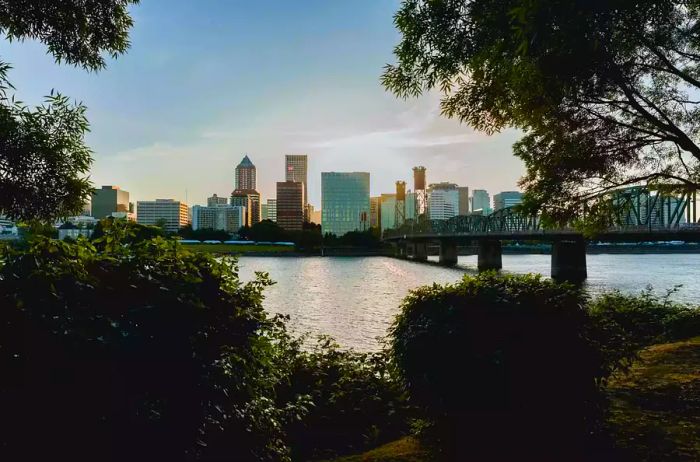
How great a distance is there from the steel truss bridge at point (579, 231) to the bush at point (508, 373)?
47.1 feet

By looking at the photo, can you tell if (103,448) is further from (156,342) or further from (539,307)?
(539,307)

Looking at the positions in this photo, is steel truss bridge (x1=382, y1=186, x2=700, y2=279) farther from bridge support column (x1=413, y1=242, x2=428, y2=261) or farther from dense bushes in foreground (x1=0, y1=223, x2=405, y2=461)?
dense bushes in foreground (x1=0, y1=223, x2=405, y2=461)

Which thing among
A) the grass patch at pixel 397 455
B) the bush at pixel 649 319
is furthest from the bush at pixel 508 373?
the bush at pixel 649 319

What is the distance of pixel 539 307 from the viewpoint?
6.96m

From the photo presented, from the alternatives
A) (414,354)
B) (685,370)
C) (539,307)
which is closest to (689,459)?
(539,307)

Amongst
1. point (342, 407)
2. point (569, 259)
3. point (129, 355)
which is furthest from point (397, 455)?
point (569, 259)

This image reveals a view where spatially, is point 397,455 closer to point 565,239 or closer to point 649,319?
point 649,319

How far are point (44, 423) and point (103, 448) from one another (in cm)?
54

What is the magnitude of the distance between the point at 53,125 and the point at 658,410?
1328cm

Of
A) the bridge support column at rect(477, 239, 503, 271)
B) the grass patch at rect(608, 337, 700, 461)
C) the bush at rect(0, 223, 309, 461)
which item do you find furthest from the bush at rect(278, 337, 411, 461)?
the bridge support column at rect(477, 239, 503, 271)

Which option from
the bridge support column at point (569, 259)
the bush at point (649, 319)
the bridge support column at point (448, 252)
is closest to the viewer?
the bush at point (649, 319)

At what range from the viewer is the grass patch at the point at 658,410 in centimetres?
640

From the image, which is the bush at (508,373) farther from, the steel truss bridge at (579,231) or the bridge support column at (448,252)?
the bridge support column at (448,252)

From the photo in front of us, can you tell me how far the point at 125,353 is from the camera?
4.68 metres
